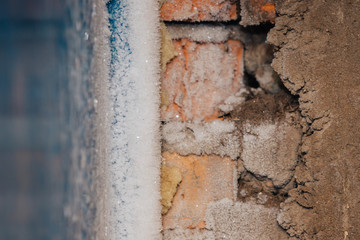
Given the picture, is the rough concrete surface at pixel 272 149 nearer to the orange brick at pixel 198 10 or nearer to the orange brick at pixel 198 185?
the orange brick at pixel 198 185

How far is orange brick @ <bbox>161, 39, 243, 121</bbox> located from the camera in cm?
116

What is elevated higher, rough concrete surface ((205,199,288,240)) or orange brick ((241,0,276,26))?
orange brick ((241,0,276,26))

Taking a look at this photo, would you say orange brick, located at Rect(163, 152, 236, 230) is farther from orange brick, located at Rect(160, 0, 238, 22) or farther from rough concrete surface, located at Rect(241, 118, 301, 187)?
orange brick, located at Rect(160, 0, 238, 22)

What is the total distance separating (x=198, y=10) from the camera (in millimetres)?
1136

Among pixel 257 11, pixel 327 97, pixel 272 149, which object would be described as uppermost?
pixel 257 11

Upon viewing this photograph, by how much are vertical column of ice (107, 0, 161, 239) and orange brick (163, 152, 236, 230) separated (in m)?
0.10

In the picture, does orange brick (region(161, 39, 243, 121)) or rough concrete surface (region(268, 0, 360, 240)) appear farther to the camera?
orange brick (region(161, 39, 243, 121))

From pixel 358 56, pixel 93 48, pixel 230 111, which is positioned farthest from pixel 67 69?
pixel 358 56

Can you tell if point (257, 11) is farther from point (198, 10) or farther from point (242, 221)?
point (242, 221)

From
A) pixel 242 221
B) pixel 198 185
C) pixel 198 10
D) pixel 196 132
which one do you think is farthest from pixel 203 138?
pixel 198 10

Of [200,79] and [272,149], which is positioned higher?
[200,79]

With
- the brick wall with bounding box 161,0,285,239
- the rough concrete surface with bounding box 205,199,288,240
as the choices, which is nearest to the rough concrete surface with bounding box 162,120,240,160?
the brick wall with bounding box 161,0,285,239

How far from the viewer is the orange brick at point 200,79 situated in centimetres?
116

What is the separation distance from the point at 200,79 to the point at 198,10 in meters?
0.21
